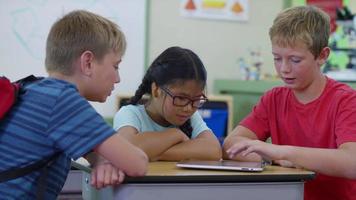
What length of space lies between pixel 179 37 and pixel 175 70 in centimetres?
255

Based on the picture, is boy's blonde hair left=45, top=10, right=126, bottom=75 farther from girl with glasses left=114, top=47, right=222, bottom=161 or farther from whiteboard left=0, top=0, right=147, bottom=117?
whiteboard left=0, top=0, right=147, bottom=117

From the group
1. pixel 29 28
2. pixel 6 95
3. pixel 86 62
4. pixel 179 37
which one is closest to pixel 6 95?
pixel 6 95

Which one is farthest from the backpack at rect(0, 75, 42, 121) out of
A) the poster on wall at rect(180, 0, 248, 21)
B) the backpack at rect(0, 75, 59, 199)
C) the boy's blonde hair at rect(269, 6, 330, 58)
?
the poster on wall at rect(180, 0, 248, 21)

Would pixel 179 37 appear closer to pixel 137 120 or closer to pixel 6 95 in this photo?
pixel 137 120

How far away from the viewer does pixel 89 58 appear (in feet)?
4.53

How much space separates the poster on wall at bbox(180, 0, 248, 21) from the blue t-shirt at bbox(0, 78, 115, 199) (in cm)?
304

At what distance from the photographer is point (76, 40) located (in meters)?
1.39

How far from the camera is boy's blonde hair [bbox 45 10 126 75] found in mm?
1386

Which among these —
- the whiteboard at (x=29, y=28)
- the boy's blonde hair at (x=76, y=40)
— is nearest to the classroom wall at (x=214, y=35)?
the whiteboard at (x=29, y=28)

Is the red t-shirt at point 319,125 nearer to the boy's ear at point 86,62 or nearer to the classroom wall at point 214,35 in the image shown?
the boy's ear at point 86,62

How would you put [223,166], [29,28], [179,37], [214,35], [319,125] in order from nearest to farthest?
[223,166] < [319,125] < [29,28] < [179,37] < [214,35]

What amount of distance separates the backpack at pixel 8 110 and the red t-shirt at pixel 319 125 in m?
0.79

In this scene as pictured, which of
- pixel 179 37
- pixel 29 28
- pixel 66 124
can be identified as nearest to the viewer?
pixel 66 124

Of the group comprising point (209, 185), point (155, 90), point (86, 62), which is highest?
point (86, 62)
